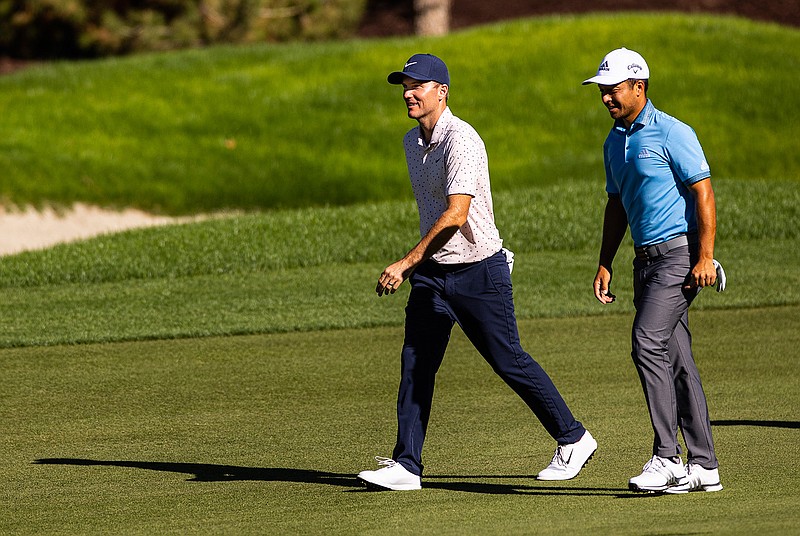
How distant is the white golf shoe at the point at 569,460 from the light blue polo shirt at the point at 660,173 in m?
0.98

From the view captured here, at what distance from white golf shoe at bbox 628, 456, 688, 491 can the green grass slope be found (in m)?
16.5

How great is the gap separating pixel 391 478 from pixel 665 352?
1357mm

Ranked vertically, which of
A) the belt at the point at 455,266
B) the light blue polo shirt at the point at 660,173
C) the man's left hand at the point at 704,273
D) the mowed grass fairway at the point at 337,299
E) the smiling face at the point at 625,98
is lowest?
the mowed grass fairway at the point at 337,299

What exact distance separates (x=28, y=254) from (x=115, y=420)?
31.5ft

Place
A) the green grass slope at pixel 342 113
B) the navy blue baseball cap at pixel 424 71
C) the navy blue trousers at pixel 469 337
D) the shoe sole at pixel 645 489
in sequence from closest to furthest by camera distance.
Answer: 1. the shoe sole at pixel 645 489
2. the navy blue baseball cap at pixel 424 71
3. the navy blue trousers at pixel 469 337
4. the green grass slope at pixel 342 113

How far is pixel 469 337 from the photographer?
264 inches

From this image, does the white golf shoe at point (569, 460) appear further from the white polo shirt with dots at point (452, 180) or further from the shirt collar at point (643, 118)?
the shirt collar at point (643, 118)

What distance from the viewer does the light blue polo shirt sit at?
6363mm

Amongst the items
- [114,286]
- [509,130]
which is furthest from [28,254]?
[509,130]

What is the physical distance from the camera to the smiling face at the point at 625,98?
643cm

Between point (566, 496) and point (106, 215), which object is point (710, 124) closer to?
point (106, 215)

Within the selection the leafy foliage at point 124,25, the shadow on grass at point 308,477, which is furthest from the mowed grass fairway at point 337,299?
the leafy foliage at point 124,25

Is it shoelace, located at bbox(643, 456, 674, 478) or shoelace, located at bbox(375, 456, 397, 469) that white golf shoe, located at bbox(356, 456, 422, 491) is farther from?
shoelace, located at bbox(643, 456, 674, 478)

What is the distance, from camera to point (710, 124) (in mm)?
26703
